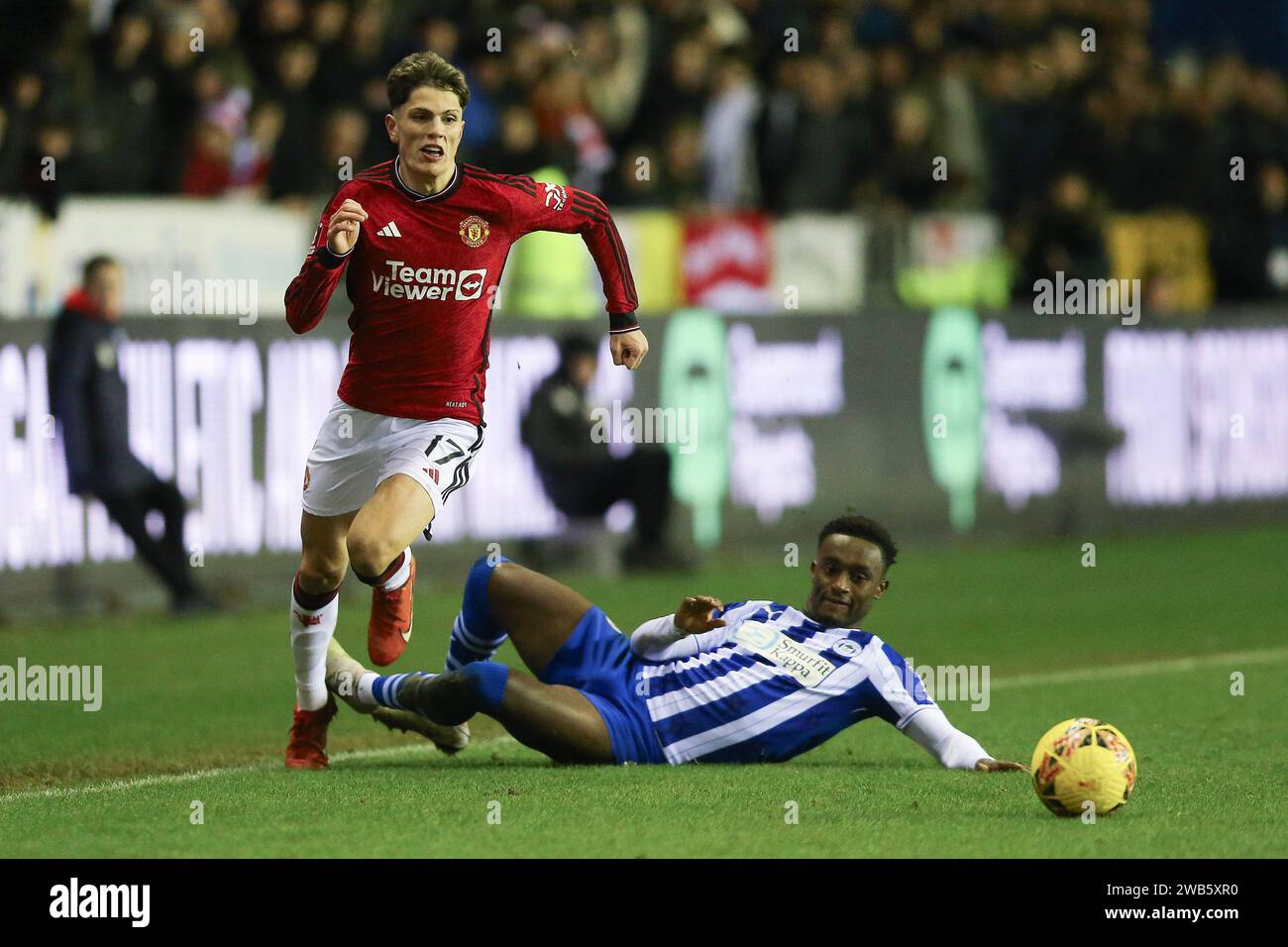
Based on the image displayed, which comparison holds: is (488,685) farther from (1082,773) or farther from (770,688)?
(1082,773)

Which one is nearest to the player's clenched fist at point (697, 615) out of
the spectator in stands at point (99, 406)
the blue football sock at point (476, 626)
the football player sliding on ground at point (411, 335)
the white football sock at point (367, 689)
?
the blue football sock at point (476, 626)

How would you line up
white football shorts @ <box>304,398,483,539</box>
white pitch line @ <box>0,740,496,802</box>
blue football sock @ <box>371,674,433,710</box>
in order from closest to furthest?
white pitch line @ <box>0,740,496,802</box> → blue football sock @ <box>371,674,433,710</box> → white football shorts @ <box>304,398,483,539</box>

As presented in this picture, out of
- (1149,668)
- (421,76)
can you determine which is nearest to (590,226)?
(421,76)

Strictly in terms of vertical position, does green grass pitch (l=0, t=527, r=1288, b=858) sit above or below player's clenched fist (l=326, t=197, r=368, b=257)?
below

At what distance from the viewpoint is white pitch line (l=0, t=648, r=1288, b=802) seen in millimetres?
7270

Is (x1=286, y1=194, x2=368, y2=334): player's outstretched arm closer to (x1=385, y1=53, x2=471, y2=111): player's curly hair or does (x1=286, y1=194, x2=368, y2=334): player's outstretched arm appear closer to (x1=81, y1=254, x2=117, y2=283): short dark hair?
(x1=385, y1=53, x2=471, y2=111): player's curly hair

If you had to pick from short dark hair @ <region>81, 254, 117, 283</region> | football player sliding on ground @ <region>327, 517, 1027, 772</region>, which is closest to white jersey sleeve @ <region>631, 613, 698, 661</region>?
football player sliding on ground @ <region>327, 517, 1027, 772</region>

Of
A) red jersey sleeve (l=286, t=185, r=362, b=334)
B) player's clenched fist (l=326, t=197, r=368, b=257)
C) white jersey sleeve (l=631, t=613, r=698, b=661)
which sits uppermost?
player's clenched fist (l=326, t=197, r=368, b=257)

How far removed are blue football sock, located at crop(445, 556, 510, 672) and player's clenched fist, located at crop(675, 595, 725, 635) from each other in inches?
32.8

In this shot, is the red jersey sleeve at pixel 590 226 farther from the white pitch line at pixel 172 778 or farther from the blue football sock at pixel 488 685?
the white pitch line at pixel 172 778

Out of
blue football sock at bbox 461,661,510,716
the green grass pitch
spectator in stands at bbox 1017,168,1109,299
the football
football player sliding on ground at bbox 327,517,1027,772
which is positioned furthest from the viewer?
spectator in stands at bbox 1017,168,1109,299

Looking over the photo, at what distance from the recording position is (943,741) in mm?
7008

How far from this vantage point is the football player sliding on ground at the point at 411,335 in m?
7.60
